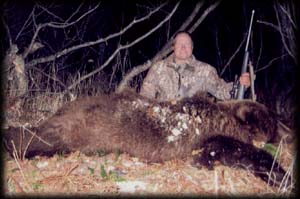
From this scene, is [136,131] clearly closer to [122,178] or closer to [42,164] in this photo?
[122,178]

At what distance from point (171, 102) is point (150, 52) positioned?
10056mm

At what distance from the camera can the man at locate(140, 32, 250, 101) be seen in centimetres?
530

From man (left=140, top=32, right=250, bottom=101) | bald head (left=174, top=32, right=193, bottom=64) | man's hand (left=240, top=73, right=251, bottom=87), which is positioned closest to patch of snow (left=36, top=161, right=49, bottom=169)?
man (left=140, top=32, right=250, bottom=101)

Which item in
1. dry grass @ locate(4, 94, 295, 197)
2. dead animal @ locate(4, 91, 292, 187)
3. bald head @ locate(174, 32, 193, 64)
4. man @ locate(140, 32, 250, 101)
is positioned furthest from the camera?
bald head @ locate(174, 32, 193, 64)

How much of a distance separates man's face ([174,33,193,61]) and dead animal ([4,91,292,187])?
144 centimetres

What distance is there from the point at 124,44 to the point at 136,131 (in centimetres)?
1003

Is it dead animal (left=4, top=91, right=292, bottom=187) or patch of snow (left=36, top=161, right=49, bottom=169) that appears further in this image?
dead animal (left=4, top=91, right=292, bottom=187)

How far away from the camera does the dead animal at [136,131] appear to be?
13.2ft

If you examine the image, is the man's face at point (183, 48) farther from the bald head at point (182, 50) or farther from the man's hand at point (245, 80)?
the man's hand at point (245, 80)

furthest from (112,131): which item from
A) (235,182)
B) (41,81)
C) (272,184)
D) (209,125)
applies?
(41,81)

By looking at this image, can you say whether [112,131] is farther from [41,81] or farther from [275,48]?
[275,48]

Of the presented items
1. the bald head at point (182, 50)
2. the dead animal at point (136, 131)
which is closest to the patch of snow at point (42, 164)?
the dead animal at point (136, 131)

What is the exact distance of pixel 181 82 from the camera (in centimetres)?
538

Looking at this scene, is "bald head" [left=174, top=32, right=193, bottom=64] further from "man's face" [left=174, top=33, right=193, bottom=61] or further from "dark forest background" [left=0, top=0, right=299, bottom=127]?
"dark forest background" [left=0, top=0, right=299, bottom=127]
